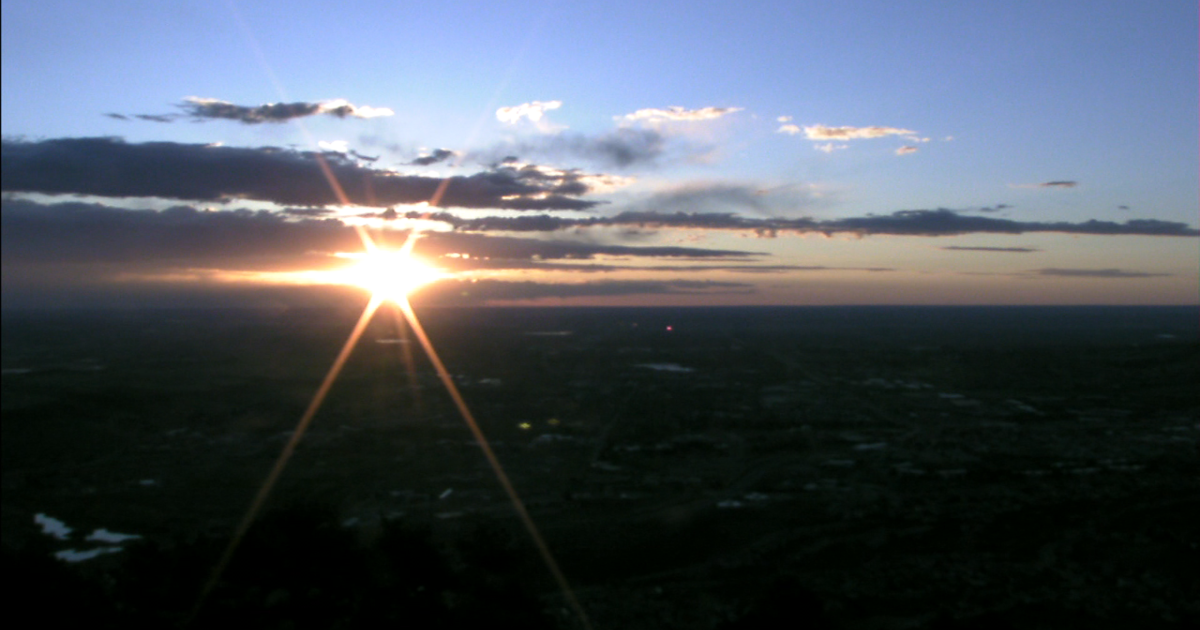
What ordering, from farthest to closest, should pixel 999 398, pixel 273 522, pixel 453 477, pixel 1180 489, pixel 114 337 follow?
pixel 114 337 → pixel 999 398 → pixel 453 477 → pixel 1180 489 → pixel 273 522

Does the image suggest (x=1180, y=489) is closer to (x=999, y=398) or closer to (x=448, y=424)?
(x=999, y=398)

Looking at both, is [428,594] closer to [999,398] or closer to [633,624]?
[633,624]

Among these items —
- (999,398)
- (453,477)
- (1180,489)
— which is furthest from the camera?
(999,398)

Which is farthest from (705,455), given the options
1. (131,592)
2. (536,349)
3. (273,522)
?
(536,349)

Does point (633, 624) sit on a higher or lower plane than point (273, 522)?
lower

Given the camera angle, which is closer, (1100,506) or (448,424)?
(1100,506)

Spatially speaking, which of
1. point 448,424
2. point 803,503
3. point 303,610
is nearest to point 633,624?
point 303,610
